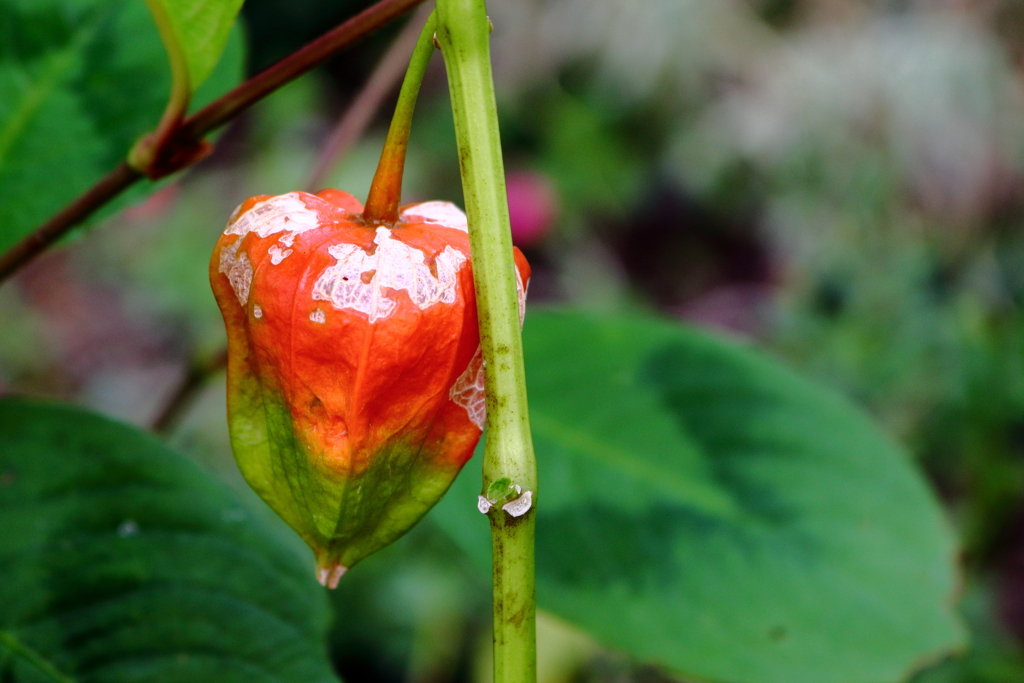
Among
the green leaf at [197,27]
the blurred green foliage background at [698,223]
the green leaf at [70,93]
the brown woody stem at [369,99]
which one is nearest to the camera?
the green leaf at [197,27]

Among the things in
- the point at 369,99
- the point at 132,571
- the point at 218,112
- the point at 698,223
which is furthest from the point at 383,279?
the point at 698,223

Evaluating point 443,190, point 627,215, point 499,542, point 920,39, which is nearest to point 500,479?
point 499,542

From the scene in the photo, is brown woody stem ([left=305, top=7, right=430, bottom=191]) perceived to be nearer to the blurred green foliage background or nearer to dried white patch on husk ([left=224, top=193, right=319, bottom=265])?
dried white patch on husk ([left=224, top=193, right=319, bottom=265])

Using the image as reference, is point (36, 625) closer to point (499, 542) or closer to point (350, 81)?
point (499, 542)

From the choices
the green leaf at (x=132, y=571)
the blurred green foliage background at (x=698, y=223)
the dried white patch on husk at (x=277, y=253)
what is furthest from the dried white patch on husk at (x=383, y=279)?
the blurred green foliage background at (x=698, y=223)

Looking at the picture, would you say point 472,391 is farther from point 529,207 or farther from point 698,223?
point 698,223

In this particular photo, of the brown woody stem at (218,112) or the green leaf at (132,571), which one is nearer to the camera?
the brown woody stem at (218,112)

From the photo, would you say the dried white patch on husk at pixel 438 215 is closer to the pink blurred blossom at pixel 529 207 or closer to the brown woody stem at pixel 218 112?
the brown woody stem at pixel 218 112
